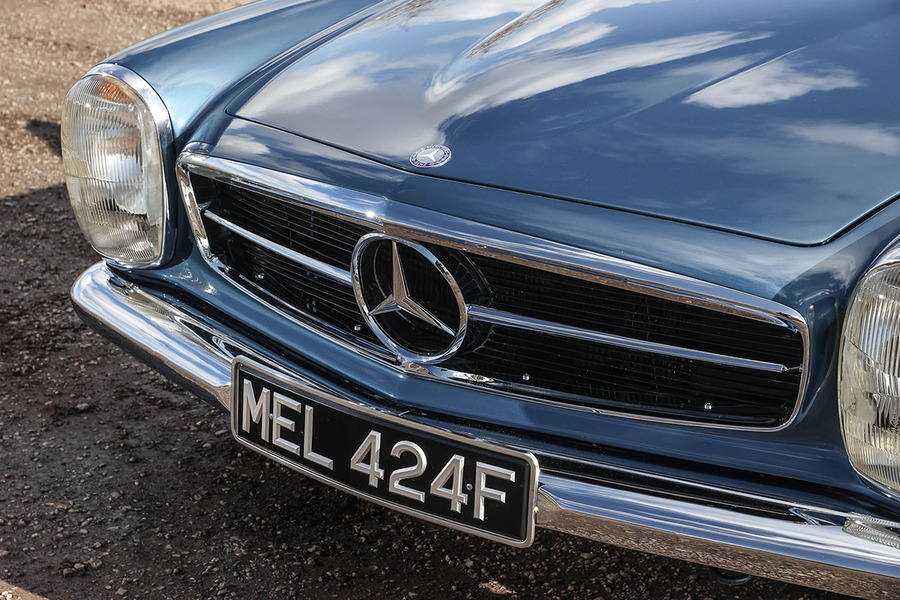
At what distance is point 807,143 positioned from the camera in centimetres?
170

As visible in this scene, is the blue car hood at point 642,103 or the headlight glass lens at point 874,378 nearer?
the headlight glass lens at point 874,378

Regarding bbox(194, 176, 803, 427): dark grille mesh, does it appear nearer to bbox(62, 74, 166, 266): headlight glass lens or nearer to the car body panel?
the car body panel

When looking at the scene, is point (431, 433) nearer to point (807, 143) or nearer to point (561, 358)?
point (561, 358)

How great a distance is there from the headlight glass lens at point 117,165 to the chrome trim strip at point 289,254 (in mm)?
158

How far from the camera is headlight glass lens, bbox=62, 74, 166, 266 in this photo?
Answer: 2.18 m

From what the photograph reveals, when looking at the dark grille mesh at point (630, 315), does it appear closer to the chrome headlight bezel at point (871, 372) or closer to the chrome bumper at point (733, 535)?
the chrome headlight bezel at point (871, 372)

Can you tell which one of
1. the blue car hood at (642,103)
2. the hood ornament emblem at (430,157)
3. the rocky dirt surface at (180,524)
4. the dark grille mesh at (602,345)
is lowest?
the rocky dirt surface at (180,524)

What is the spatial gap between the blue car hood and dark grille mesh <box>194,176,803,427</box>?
159 mm

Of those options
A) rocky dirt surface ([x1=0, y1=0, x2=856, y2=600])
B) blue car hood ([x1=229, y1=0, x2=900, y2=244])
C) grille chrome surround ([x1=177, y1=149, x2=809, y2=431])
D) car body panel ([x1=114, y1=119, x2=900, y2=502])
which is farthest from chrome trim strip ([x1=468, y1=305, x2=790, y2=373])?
rocky dirt surface ([x1=0, y1=0, x2=856, y2=600])

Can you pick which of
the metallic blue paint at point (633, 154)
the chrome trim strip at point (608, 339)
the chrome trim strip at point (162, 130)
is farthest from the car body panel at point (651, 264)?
the chrome trim strip at point (162, 130)

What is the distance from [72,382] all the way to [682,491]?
6.79 ft

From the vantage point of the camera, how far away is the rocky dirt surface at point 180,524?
7.36 feet

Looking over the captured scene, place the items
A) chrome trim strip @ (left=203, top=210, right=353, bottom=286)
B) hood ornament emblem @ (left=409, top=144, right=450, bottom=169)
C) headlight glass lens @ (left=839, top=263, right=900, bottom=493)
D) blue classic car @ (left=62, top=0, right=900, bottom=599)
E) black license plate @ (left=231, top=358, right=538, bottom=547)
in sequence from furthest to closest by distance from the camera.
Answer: chrome trim strip @ (left=203, top=210, right=353, bottom=286), hood ornament emblem @ (left=409, top=144, right=450, bottom=169), black license plate @ (left=231, top=358, right=538, bottom=547), blue classic car @ (left=62, top=0, right=900, bottom=599), headlight glass lens @ (left=839, top=263, right=900, bottom=493)

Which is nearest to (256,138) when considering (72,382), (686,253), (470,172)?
(470,172)
